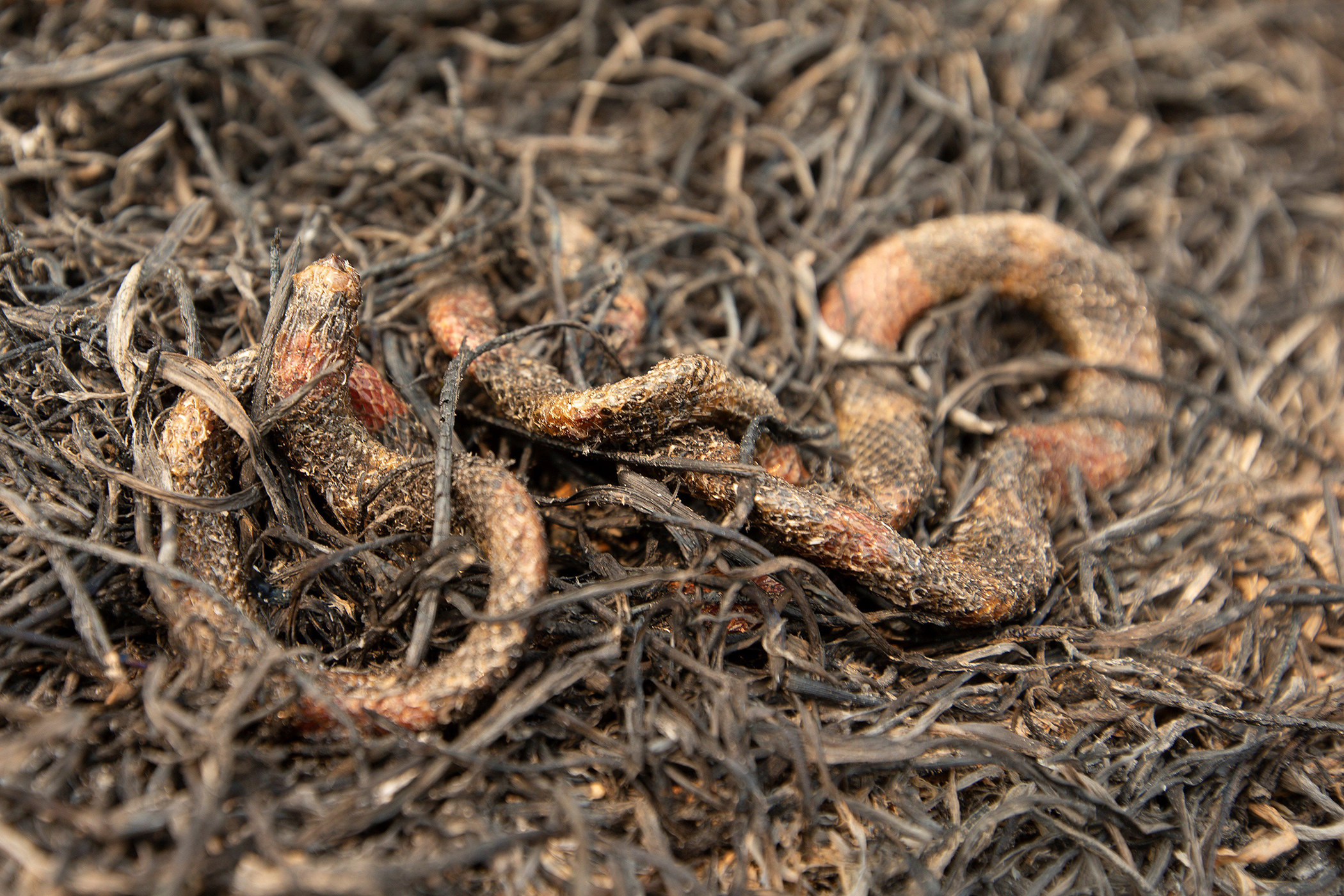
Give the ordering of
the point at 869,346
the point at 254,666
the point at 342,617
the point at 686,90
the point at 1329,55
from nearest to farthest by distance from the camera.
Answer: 1. the point at 254,666
2. the point at 342,617
3. the point at 869,346
4. the point at 686,90
5. the point at 1329,55

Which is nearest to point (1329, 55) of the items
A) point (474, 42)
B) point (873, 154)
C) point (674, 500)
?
point (873, 154)

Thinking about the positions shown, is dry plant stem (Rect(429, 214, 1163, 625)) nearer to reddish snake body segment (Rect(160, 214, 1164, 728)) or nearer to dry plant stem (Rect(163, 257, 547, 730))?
reddish snake body segment (Rect(160, 214, 1164, 728))

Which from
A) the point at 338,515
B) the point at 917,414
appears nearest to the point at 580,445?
the point at 338,515

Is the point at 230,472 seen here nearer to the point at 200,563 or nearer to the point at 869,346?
the point at 200,563

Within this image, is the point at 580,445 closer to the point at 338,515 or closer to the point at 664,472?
the point at 664,472

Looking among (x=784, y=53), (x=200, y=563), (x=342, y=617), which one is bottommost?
(x=342, y=617)

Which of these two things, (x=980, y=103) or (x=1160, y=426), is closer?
(x=1160, y=426)

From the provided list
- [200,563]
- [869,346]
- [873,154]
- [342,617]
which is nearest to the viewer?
[200,563]

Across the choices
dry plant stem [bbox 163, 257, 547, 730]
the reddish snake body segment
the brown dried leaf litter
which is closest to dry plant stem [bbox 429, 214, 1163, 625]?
the reddish snake body segment
